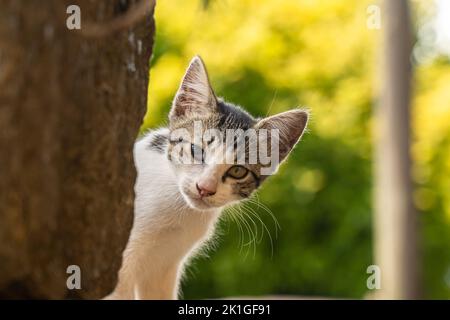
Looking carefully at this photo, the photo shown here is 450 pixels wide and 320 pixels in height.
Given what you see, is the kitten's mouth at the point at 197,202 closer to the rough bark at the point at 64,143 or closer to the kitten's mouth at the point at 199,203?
the kitten's mouth at the point at 199,203

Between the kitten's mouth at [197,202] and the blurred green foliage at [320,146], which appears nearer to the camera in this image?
the kitten's mouth at [197,202]

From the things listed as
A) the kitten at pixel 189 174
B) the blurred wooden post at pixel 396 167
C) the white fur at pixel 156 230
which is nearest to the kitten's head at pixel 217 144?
the kitten at pixel 189 174

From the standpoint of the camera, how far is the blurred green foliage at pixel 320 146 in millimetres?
5266

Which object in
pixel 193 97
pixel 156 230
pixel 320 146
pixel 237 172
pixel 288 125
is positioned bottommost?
pixel 156 230

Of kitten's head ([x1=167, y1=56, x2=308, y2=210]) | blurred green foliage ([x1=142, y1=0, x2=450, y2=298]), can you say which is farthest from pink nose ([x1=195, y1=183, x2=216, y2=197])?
blurred green foliage ([x1=142, y1=0, x2=450, y2=298])

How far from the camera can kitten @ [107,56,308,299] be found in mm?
2234

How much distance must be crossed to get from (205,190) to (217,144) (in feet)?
0.49

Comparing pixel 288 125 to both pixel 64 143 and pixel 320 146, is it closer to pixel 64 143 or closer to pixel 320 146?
pixel 64 143

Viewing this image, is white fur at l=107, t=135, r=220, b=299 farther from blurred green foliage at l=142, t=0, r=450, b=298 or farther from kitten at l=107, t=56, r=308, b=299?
blurred green foliage at l=142, t=0, r=450, b=298

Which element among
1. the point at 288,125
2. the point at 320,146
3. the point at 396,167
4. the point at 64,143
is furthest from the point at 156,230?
the point at 320,146

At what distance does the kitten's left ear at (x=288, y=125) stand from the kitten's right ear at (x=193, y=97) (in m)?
0.18

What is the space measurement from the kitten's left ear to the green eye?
0.15m

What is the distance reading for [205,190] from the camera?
2.20m

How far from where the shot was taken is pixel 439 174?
6023 mm
